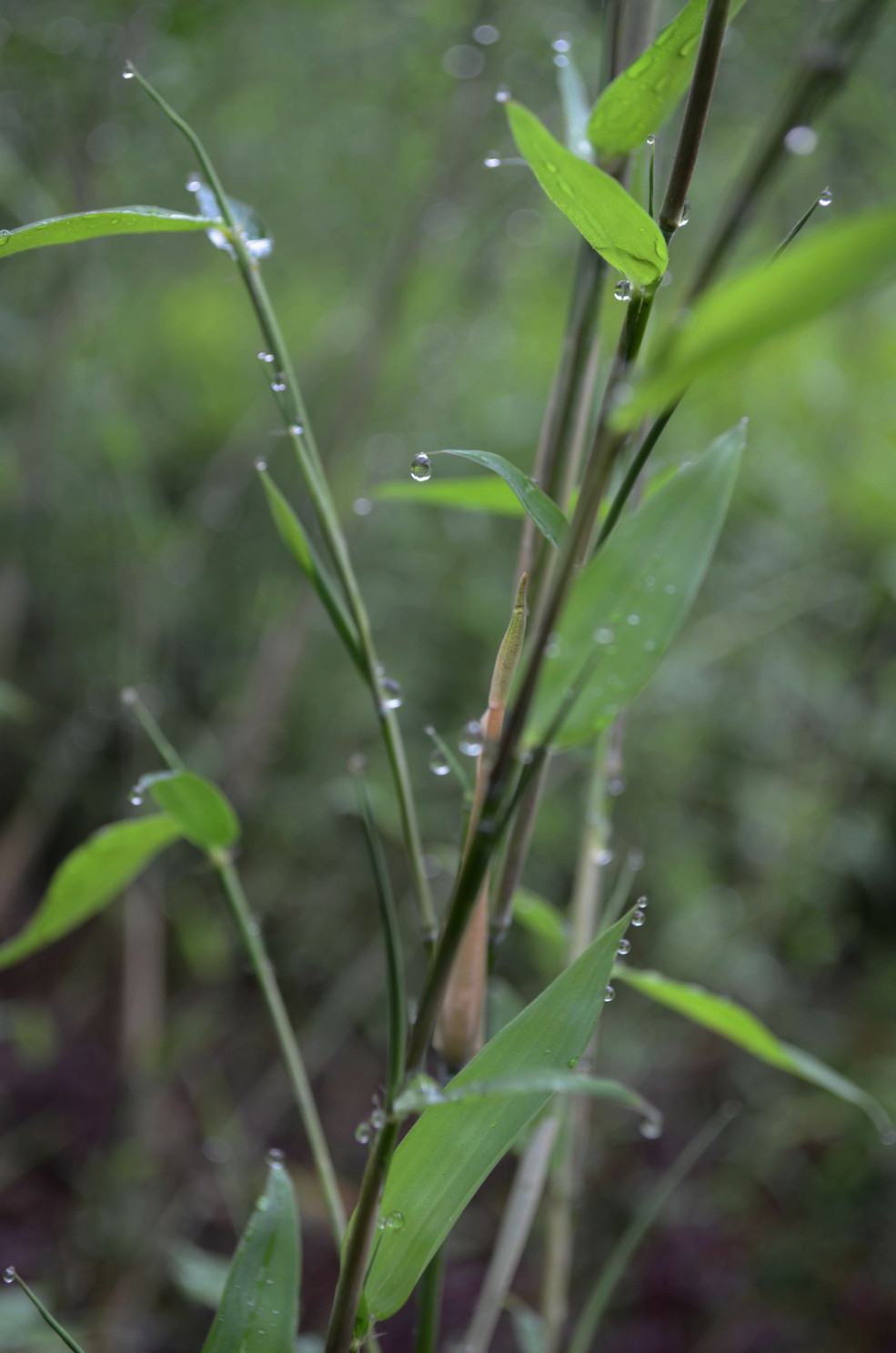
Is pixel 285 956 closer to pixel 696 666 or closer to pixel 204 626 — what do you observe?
pixel 204 626

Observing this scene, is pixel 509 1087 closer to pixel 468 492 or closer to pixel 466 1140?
pixel 466 1140

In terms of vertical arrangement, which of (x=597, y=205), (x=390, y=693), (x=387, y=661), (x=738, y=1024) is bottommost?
(x=387, y=661)

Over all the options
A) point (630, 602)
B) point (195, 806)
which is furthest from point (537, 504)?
point (195, 806)

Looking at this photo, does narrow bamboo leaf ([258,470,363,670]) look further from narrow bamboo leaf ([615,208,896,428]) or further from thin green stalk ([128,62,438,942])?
narrow bamboo leaf ([615,208,896,428])

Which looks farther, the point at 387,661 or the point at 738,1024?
the point at 387,661

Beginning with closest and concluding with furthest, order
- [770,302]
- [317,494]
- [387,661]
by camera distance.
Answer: [770,302], [317,494], [387,661]

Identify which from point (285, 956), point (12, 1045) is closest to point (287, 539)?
point (285, 956)
